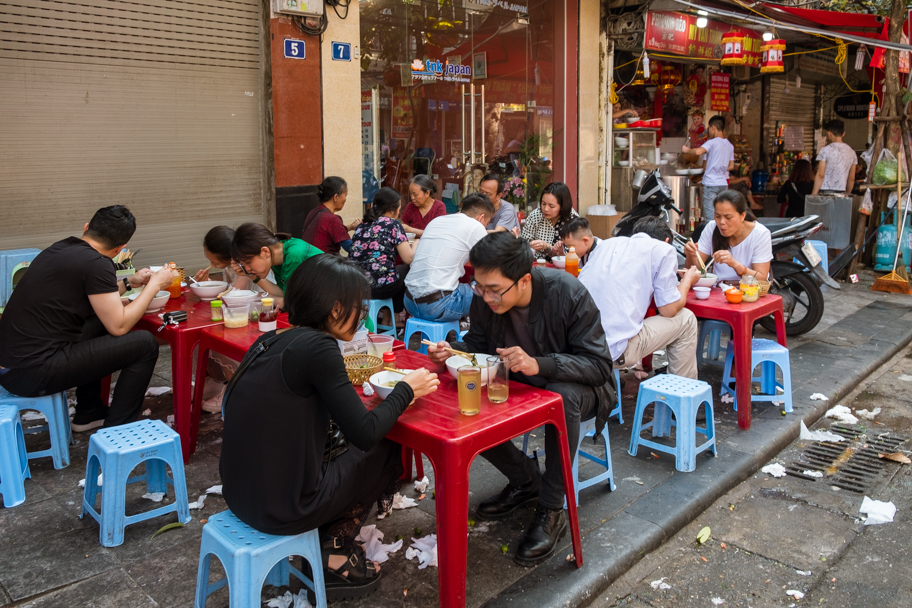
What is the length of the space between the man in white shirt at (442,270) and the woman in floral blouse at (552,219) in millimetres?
1023

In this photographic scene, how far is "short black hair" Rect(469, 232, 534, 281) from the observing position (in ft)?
9.74

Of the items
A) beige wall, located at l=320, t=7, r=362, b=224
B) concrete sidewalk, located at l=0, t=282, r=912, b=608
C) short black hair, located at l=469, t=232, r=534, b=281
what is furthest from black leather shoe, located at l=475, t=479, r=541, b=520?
beige wall, located at l=320, t=7, r=362, b=224

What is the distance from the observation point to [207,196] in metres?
7.01

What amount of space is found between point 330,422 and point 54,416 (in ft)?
7.49

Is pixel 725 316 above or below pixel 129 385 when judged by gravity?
above

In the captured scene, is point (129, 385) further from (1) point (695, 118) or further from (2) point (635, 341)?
(1) point (695, 118)

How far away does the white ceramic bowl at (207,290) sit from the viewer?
4.73 m

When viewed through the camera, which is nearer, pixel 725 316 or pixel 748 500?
pixel 748 500

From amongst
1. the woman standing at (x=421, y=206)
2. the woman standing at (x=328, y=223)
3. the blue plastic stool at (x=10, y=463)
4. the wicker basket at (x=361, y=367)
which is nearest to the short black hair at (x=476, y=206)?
the woman standing at (x=421, y=206)

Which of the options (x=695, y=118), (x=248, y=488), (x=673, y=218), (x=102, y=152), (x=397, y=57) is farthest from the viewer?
(x=695, y=118)

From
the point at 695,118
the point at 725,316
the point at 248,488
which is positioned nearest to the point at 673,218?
the point at 695,118

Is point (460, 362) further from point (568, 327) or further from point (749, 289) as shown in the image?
point (749, 289)

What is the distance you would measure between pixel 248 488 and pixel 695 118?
1376 centimetres

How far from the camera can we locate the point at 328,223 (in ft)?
20.6
